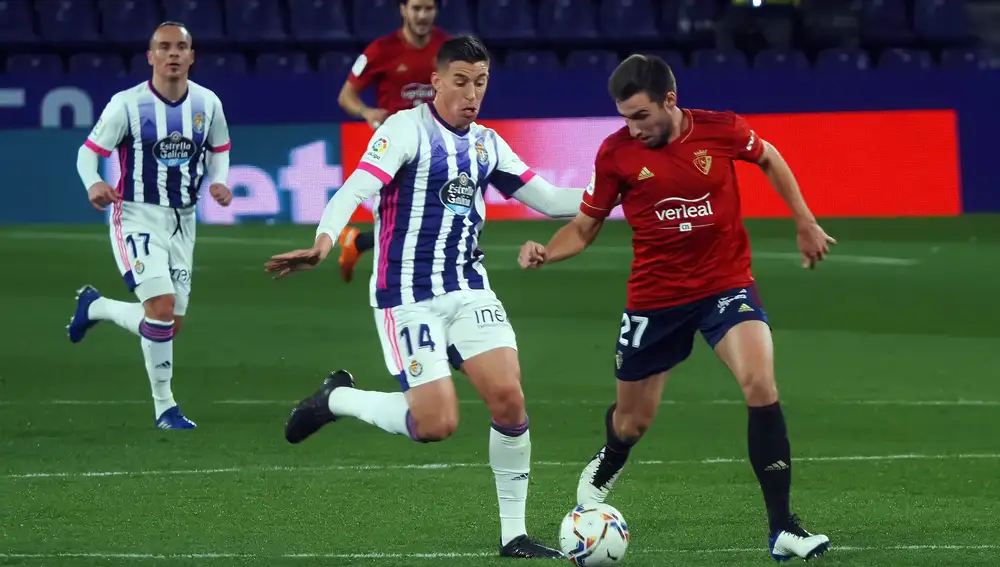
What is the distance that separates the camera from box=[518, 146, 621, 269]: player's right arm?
6453 mm

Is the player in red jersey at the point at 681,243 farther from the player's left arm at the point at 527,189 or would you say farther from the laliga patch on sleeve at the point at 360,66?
the laliga patch on sleeve at the point at 360,66

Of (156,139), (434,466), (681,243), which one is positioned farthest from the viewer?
(156,139)

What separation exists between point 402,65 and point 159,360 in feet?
10.0

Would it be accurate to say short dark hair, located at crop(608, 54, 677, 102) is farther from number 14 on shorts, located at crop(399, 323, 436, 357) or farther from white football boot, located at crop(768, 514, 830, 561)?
white football boot, located at crop(768, 514, 830, 561)

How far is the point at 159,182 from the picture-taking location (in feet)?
31.2

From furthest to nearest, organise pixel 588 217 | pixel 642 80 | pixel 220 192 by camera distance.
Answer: pixel 220 192 → pixel 588 217 → pixel 642 80

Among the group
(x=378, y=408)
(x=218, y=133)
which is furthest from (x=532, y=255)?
(x=218, y=133)

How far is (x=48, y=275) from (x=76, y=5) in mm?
7648

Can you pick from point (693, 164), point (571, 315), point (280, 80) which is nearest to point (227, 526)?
point (693, 164)

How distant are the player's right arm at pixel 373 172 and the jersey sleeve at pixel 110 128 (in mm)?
3243

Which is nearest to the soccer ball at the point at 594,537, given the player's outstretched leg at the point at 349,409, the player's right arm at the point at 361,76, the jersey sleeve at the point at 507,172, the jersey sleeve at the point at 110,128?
the player's outstretched leg at the point at 349,409

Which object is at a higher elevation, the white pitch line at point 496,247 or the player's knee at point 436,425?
the player's knee at point 436,425

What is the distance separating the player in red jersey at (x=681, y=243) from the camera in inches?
241

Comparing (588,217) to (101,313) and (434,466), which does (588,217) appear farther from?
(101,313)
